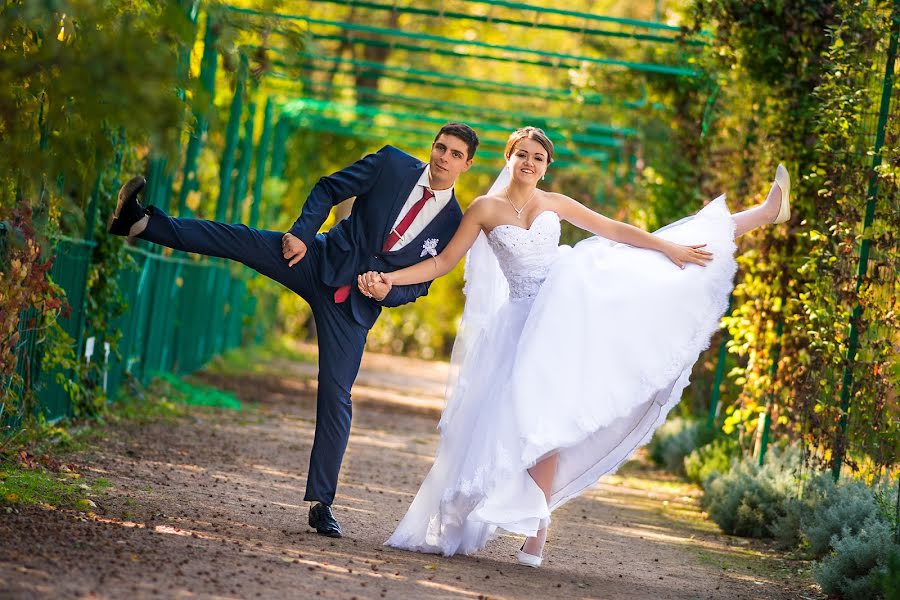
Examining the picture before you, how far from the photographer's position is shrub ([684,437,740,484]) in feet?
32.8

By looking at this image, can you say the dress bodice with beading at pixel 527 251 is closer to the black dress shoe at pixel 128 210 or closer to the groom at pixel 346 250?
the groom at pixel 346 250

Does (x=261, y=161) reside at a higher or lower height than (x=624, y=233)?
higher

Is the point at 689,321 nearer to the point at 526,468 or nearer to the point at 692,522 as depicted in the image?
the point at 526,468

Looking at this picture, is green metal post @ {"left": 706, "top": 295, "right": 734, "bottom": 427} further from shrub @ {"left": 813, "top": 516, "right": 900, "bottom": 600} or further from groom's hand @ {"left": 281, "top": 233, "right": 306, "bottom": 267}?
groom's hand @ {"left": 281, "top": 233, "right": 306, "bottom": 267}

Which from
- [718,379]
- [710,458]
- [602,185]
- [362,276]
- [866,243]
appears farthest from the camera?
[602,185]

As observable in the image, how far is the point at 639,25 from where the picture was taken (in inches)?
420

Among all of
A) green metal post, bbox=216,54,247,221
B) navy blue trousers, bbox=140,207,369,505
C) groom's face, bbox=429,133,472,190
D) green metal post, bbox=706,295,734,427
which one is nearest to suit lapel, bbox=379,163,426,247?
groom's face, bbox=429,133,472,190

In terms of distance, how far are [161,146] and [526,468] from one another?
2.43 meters

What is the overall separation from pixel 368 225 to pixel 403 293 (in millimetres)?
379

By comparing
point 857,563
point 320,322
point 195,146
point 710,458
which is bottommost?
point 857,563

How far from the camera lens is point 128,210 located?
18.5 feet

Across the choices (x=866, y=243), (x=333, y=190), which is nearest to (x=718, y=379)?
(x=866, y=243)

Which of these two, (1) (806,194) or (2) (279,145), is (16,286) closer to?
(1) (806,194)

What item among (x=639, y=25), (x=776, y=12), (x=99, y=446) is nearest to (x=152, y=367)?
(x=99, y=446)
